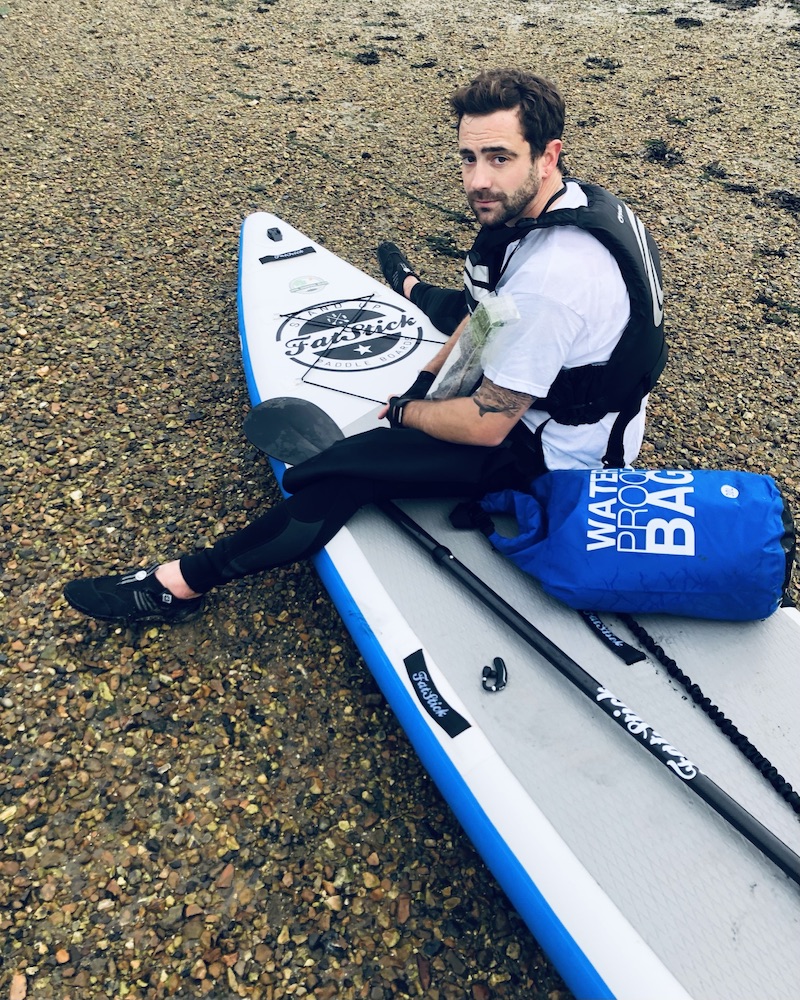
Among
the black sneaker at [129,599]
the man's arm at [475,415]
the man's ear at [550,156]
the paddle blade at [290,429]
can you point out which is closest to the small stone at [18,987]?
the black sneaker at [129,599]

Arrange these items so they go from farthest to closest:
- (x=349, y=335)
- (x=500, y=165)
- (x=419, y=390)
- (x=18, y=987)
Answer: (x=349, y=335), (x=419, y=390), (x=500, y=165), (x=18, y=987)

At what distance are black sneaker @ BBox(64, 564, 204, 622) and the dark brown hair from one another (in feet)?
7.37

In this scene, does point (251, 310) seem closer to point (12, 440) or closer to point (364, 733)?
point (12, 440)

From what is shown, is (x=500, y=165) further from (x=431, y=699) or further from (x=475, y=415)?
(x=431, y=699)

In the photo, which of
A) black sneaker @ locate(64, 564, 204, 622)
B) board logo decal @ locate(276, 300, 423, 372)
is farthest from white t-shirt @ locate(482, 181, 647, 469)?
black sneaker @ locate(64, 564, 204, 622)

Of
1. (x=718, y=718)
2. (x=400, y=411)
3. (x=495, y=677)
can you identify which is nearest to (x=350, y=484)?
(x=400, y=411)

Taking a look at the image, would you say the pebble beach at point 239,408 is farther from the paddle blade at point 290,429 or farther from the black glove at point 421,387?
the black glove at point 421,387

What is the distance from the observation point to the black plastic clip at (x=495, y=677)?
8.45 feet

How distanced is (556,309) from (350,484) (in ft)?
3.64

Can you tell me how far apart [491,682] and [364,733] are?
61 cm

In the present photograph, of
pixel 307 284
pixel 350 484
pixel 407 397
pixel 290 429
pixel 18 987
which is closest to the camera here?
pixel 18 987

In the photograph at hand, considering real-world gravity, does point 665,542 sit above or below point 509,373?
below

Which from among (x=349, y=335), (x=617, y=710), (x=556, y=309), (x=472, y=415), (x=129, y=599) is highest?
(x=556, y=309)

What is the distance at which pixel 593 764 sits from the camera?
239 centimetres
